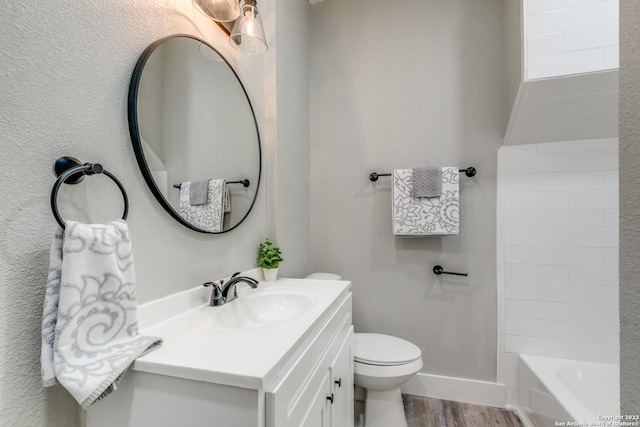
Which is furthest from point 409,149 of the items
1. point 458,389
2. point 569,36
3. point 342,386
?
point 458,389

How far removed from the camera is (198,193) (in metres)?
1.10

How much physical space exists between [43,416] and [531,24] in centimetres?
227

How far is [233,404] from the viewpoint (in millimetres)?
590

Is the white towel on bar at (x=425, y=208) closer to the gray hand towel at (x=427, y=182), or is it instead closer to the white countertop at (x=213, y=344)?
the gray hand towel at (x=427, y=182)

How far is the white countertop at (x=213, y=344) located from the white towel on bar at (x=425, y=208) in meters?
0.94

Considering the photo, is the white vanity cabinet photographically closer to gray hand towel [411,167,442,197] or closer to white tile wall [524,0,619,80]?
gray hand towel [411,167,442,197]

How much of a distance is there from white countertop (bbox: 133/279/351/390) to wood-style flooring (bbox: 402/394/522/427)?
120cm

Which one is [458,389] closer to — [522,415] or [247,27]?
[522,415]

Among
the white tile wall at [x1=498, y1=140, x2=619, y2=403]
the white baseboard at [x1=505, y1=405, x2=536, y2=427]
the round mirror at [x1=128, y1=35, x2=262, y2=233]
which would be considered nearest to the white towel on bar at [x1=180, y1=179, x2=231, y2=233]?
the round mirror at [x1=128, y1=35, x2=262, y2=233]

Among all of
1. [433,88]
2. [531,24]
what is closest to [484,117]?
[433,88]

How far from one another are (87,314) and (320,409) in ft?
2.35

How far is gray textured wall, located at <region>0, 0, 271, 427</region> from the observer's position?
580 millimetres

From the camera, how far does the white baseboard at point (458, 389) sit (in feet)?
5.92

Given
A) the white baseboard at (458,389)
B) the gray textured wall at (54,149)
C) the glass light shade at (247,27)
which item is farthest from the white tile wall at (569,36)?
the white baseboard at (458,389)
